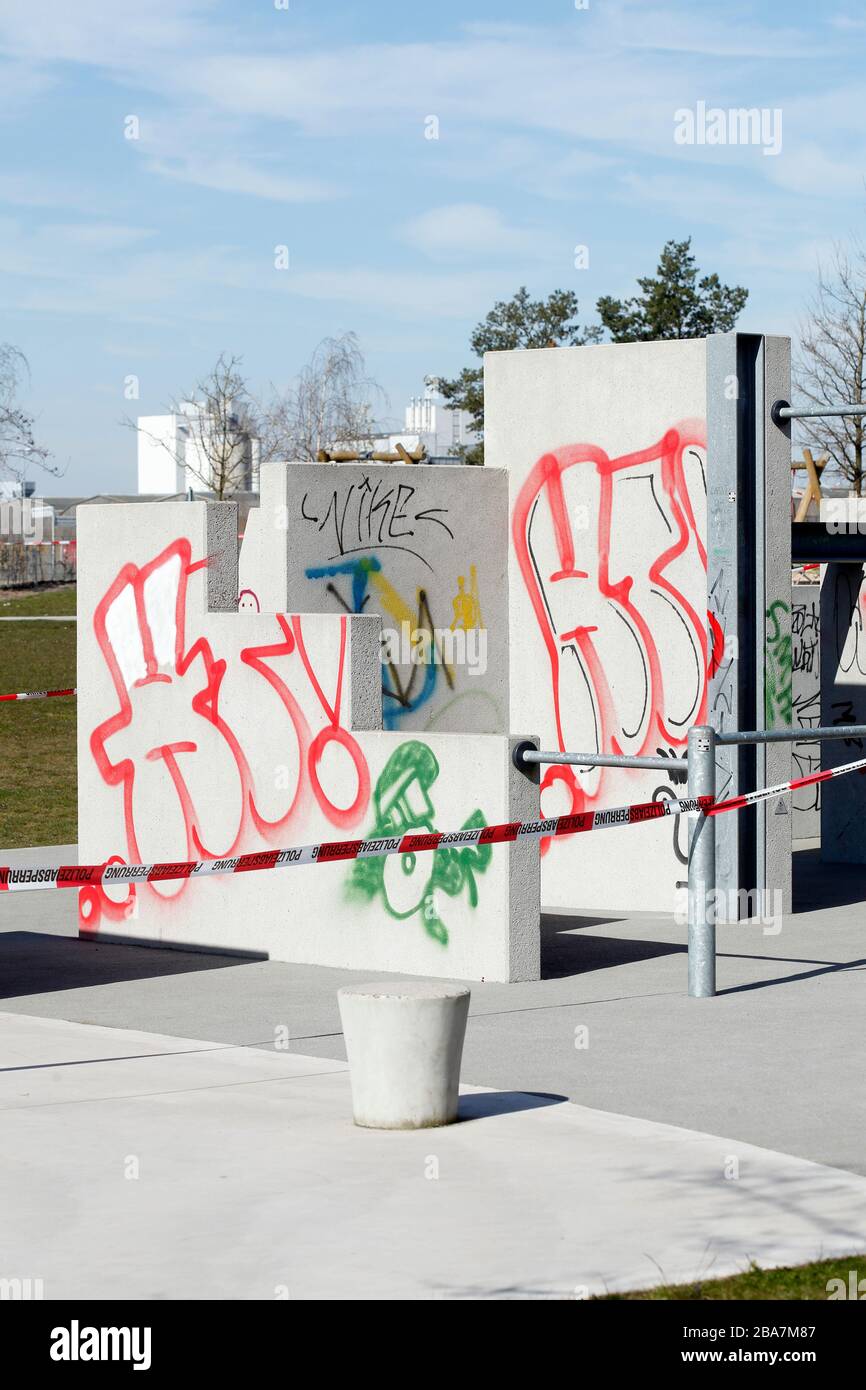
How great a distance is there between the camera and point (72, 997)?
34.4 feet

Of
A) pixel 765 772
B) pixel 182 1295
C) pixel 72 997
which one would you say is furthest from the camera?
pixel 765 772

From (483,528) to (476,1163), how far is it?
313 inches

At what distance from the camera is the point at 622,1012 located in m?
9.77

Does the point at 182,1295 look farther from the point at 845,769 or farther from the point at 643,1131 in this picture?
the point at 845,769

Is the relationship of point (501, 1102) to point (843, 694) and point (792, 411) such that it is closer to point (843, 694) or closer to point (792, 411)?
point (792, 411)

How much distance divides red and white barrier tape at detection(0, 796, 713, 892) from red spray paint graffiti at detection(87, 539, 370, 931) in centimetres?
158

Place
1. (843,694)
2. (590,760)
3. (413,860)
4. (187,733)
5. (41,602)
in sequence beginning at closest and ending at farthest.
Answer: (590,760), (413,860), (187,733), (843,694), (41,602)

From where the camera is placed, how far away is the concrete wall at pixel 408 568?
522 inches

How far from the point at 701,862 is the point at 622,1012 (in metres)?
0.83

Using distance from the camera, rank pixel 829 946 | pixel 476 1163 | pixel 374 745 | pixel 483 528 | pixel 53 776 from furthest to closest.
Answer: pixel 53 776, pixel 483 528, pixel 829 946, pixel 374 745, pixel 476 1163

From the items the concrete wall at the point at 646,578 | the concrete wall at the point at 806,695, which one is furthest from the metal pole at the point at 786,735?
the concrete wall at the point at 806,695

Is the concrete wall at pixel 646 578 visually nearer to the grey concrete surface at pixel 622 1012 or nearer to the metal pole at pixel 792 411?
the metal pole at pixel 792 411

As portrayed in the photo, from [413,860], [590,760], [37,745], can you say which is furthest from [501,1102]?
[37,745]

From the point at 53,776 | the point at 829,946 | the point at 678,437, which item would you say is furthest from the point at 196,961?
the point at 53,776
